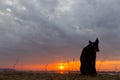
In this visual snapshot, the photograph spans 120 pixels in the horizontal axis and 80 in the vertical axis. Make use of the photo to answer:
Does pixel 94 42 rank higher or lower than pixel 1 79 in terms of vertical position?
higher

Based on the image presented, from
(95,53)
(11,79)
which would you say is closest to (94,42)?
(95,53)

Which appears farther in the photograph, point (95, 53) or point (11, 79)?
point (95, 53)

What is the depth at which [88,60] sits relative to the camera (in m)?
28.2

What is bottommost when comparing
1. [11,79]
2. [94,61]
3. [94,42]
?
[11,79]

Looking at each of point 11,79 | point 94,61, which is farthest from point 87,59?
point 11,79

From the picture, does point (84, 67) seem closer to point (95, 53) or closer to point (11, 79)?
point (95, 53)

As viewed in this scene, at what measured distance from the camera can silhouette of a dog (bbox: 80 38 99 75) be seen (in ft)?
90.9

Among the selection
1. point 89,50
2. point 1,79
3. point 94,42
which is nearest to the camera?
point 1,79

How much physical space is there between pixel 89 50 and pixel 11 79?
9126 mm

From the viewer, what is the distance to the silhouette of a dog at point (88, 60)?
2770 cm

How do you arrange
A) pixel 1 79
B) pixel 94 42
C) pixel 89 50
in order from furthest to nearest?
pixel 94 42 → pixel 89 50 → pixel 1 79

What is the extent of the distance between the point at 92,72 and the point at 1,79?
10002 millimetres

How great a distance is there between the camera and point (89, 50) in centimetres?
2761

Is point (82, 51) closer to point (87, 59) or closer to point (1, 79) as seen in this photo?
point (87, 59)
